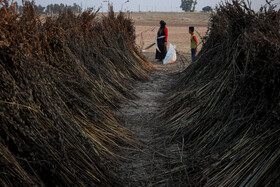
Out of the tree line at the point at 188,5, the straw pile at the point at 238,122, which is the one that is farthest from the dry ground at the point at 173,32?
the tree line at the point at 188,5

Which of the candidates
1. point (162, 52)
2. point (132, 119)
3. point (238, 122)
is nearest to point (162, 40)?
point (162, 52)

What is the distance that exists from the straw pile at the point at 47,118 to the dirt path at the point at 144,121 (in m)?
0.17

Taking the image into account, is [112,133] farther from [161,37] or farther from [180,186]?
[161,37]

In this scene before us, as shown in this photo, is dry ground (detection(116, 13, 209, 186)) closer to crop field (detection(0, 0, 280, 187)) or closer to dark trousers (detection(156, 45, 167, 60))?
crop field (detection(0, 0, 280, 187))

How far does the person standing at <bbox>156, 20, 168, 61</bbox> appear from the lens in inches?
339

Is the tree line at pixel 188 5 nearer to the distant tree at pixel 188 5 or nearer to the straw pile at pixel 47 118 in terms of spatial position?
the distant tree at pixel 188 5

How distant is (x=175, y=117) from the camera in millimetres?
3621

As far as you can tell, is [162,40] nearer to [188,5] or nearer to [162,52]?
[162,52]

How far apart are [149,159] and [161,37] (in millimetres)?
6391

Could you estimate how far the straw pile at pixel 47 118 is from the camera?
177cm

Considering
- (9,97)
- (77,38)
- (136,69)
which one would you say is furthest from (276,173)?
(136,69)

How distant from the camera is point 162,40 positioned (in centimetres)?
877

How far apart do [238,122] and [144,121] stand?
5.47ft

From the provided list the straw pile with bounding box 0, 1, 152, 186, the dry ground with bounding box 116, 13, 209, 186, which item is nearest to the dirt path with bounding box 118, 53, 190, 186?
the dry ground with bounding box 116, 13, 209, 186
